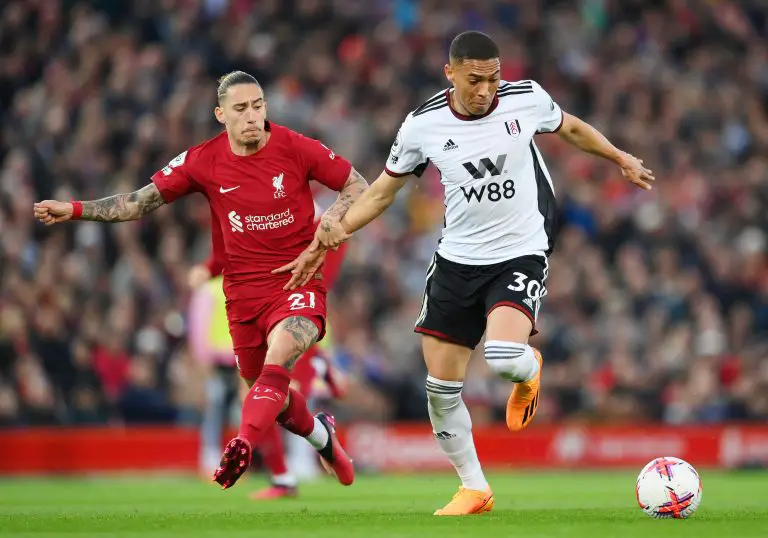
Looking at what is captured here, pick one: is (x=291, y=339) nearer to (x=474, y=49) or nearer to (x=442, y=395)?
(x=442, y=395)

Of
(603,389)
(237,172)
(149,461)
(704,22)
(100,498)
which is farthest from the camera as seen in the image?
(704,22)

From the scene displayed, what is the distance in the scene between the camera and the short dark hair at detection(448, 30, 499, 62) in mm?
9055

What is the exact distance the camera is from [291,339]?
9.75 meters

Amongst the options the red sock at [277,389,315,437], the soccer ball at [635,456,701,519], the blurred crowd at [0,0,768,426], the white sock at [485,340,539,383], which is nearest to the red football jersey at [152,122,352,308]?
the red sock at [277,389,315,437]

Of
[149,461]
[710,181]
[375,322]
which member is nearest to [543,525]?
[149,461]

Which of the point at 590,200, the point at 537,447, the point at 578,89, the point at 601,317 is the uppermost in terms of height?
the point at 578,89

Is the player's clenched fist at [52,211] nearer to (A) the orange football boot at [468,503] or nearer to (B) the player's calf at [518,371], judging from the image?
(B) the player's calf at [518,371]

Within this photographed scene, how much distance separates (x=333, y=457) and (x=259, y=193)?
2017mm

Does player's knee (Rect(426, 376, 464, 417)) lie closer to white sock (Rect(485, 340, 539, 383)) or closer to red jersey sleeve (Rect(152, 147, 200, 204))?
white sock (Rect(485, 340, 539, 383))

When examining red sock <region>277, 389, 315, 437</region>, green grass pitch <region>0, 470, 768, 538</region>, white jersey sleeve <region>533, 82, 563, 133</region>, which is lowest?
green grass pitch <region>0, 470, 768, 538</region>

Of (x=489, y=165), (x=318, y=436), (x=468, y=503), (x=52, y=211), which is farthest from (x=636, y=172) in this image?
(x=52, y=211)

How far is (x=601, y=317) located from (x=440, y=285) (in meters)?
10.3

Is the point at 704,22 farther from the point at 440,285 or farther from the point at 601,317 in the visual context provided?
the point at 440,285

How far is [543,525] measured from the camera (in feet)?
28.2
